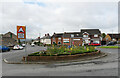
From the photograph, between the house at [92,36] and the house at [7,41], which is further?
the house at [92,36]

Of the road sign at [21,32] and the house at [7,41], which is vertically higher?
the road sign at [21,32]

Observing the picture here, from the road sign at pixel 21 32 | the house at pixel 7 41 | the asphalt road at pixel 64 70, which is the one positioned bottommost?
the asphalt road at pixel 64 70

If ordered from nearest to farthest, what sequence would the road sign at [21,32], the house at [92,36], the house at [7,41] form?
the road sign at [21,32], the house at [7,41], the house at [92,36]

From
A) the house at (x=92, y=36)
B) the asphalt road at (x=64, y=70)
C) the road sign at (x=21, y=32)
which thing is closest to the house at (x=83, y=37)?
the house at (x=92, y=36)

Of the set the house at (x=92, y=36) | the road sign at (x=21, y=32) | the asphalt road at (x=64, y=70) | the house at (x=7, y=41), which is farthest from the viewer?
the house at (x=92, y=36)

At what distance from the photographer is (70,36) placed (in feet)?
181

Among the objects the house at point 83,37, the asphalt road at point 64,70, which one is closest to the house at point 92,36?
the house at point 83,37

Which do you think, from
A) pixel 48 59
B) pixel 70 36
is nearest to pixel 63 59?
pixel 48 59

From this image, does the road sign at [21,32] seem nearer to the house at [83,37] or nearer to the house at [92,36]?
the house at [83,37]

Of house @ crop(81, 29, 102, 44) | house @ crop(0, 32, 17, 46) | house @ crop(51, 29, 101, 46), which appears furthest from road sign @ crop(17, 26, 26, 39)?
house @ crop(81, 29, 102, 44)

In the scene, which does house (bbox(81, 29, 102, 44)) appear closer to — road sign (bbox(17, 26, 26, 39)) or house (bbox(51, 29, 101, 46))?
house (bbox(51, 29, 101, 46))

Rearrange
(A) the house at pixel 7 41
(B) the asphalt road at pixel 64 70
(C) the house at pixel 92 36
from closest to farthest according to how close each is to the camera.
A: 1. (B) the asphalt road at pixel 64 70
2. (A) the house at pixel 7 41
3. (C) the house at pixel 92 36

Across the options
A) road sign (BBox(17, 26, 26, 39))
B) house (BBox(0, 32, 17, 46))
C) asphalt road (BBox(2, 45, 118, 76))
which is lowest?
asphalt road (BBox(2, 45, 118, 76))

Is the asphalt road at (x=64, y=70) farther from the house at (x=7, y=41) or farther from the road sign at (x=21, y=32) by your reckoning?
the house at (x=7, y=41)
